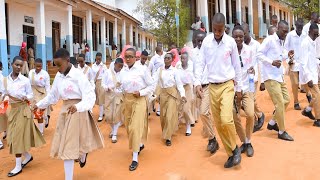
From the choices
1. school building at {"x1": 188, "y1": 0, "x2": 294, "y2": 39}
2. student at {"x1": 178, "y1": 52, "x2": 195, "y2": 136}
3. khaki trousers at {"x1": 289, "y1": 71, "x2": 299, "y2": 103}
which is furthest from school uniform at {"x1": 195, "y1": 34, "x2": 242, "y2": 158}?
school building at {"x1": 188, "y1": 0, "x2": 294, "y2": 39}

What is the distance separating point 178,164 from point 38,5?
1462 centimetres

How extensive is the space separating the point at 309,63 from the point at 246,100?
203cm

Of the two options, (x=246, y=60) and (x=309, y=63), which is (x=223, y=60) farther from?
(x=309, y=63)

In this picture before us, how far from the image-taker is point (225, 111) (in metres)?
5.27

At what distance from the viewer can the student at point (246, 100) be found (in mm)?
5953

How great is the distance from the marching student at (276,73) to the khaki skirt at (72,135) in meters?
3.29

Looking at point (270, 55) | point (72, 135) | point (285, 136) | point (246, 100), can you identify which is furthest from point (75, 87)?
point (285, 136)

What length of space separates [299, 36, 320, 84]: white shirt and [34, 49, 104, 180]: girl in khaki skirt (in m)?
4.31

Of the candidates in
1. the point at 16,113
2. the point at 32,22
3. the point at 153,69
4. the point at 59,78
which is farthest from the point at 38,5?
the point at 59,78

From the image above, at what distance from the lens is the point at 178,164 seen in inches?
251

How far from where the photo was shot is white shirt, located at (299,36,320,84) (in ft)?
23.8

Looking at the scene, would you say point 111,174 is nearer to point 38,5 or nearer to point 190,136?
point 190,136

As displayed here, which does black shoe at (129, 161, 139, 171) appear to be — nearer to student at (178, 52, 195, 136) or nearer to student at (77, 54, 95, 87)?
student at (178, 52, 195, 136)

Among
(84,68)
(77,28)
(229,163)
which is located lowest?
(229,163)
